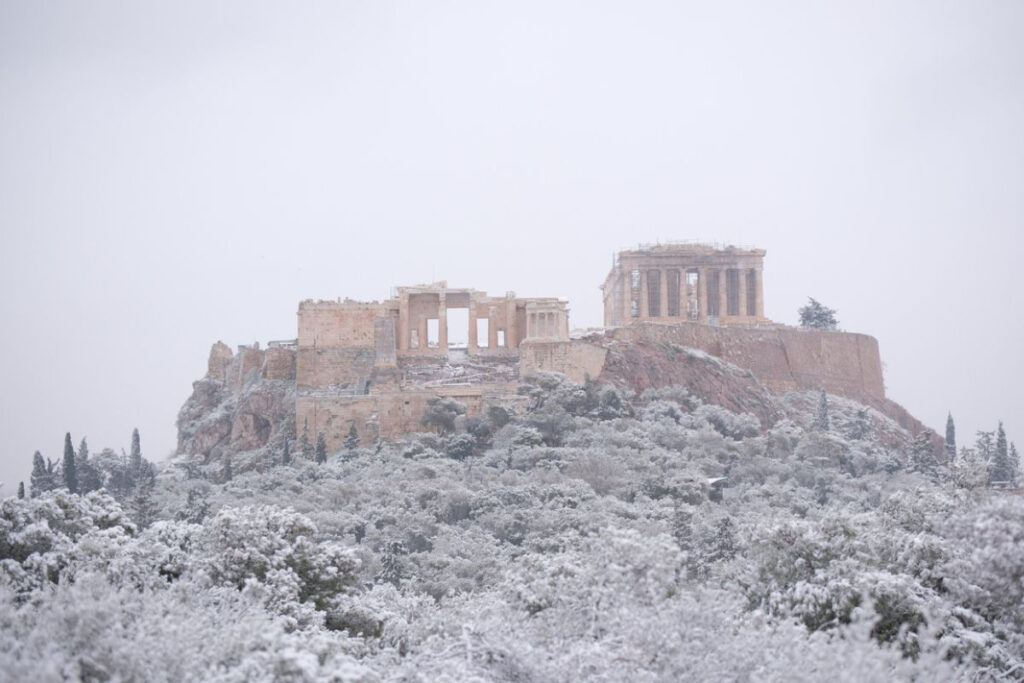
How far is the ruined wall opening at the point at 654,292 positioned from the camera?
7169 cm

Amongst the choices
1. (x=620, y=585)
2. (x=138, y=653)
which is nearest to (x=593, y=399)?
(x=620, y=585)

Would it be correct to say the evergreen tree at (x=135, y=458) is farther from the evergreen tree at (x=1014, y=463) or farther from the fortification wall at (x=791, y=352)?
the evergreen tree at (x=1014, y=463)

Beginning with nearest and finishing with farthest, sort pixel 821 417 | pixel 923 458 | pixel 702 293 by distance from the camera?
pixel 923 458 < pixel 821 417 < pixel 702 293

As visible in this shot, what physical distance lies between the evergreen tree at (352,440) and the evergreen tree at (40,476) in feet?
34.3

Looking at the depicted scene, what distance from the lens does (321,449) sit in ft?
173

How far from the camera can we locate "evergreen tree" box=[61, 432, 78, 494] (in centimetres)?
5234

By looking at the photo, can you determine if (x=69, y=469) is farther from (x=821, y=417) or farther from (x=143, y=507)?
(x=821, y=417)

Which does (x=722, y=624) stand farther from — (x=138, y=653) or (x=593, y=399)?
(x=593, y=399)

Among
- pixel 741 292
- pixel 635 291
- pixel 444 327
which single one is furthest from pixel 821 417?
pixel 444 327

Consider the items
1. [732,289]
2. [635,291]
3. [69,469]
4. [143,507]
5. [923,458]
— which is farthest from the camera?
[635,291]

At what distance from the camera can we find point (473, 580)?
36.4 meters

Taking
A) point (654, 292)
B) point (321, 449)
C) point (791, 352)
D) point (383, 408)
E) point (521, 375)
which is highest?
point (654, 292)

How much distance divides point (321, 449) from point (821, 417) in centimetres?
2095

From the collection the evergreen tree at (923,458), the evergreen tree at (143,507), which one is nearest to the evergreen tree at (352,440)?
the evergreen tree at (143,507)
